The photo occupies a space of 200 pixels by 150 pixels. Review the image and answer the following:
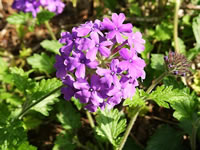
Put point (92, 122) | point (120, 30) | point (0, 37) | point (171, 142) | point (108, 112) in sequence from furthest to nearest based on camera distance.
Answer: point (0, 37), point (92, 122), point (171, 142), point (108, 112), point (120, 30)

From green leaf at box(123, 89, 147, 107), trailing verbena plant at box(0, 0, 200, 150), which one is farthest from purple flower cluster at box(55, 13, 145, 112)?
green leaf at box(123, 89, 147, 107)

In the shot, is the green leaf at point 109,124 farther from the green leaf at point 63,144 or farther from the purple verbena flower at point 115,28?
the purple verbena flower at point 115,28

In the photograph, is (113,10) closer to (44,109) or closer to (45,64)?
(45,64)

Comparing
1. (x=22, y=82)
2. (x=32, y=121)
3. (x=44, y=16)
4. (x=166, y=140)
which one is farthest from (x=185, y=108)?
(x=44, y=16)

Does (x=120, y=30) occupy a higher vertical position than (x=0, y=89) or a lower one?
higher

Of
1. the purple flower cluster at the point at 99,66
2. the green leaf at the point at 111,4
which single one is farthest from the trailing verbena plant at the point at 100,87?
the green leaf at the point at 111,4

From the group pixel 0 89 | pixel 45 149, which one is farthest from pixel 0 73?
pixel 45 149

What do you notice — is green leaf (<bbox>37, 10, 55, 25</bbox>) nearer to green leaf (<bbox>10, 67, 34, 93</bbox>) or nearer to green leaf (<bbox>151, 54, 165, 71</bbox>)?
green leaf (<bbox>10, 67, 34, 93</bbox>)

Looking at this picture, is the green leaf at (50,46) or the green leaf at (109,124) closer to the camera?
the green leaf at (109,124)
